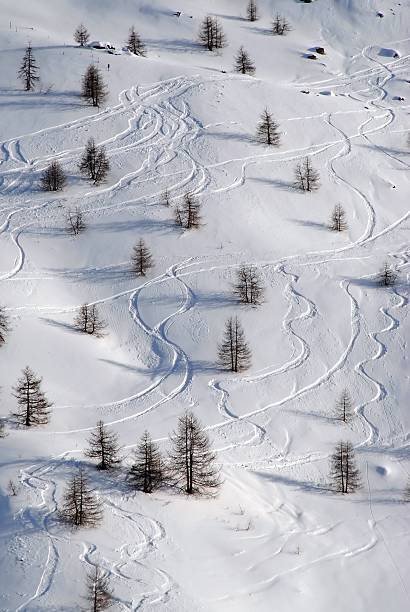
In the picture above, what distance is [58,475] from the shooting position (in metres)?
38.3

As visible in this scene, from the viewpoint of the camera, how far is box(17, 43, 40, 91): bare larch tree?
76.9 m

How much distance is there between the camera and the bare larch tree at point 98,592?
3103 cm

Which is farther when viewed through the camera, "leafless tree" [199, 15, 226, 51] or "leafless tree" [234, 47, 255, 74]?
"leafless tree" [199, 15, 226, 51]

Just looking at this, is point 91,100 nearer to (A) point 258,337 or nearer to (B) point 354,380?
(A) point 258,337

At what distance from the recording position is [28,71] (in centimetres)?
7756

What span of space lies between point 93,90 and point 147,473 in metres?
44.1

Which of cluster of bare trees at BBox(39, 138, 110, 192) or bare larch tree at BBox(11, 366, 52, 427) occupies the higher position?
cluster of bare trees at BBox(39, 138, 110, 192)

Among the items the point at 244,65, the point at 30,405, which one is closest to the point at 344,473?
the point at 30,405

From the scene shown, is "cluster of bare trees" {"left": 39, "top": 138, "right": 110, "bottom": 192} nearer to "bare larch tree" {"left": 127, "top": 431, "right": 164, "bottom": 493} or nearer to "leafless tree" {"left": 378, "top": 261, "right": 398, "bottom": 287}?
"leafless tree" {"left": 378, "top": 261, "right": 398, "bottom": 287}

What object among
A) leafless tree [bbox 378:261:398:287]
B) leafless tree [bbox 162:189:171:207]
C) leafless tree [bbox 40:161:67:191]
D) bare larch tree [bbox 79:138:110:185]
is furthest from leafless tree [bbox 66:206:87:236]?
leafless tree [bbox 378:261:398:287]

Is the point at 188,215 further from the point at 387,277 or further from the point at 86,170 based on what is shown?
the point at 387,277

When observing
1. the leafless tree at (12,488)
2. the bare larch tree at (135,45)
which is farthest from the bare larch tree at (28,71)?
the leafless tree at (12,488)

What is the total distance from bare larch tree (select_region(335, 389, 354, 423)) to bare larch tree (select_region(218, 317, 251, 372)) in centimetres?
564

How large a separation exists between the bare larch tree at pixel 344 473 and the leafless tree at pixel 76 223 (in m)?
25.1
